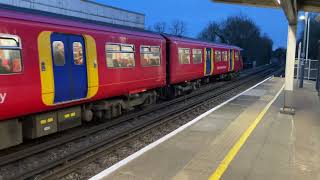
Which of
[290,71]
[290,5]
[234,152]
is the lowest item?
[234,152]

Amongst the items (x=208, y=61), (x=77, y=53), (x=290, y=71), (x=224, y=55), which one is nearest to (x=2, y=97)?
(x=77, y=53)

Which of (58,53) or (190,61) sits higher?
(58,53)

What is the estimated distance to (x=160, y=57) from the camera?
1472 centimetres

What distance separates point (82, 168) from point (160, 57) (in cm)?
800

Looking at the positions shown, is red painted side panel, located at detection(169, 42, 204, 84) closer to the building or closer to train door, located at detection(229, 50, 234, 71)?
train door, located at detection(229, 50, 234, 71)

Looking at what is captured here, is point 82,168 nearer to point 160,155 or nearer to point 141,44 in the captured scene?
point 160,155

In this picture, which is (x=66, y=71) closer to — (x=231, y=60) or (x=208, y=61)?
(x=208, y=61)

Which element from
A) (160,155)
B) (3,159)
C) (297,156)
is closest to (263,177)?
(297,156)

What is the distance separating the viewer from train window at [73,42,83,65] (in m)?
9.23

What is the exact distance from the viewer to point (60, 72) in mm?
8688

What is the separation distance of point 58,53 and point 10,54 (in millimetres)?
1454

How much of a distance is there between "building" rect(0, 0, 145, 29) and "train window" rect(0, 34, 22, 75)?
1264cm

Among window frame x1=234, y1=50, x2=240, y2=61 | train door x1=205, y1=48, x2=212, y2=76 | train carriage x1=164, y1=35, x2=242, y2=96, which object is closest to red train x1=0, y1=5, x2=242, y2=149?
train carriage x1=164, y1=35, x2=242, y2=96

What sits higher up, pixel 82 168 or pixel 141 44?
pixel 141 44
